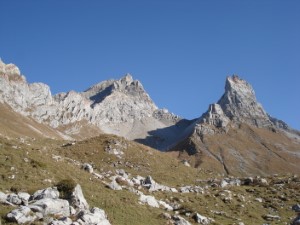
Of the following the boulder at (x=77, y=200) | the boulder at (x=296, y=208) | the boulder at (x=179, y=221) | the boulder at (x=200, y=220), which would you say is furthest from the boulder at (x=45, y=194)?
the boulder at (x=296, y=208)

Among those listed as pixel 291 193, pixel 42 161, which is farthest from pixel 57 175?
pixel 291 193

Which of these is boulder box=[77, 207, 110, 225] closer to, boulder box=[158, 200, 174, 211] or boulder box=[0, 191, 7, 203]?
boulder box=[0, 191, 7, 203]

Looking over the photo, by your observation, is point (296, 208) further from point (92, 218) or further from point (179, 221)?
point (92, 218)

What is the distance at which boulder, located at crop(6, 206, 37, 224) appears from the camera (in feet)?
71.2

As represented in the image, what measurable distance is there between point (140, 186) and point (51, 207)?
63.0 ft

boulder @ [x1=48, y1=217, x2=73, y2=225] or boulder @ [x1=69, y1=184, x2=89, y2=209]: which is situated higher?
boulder @ [x1=69, y1=184, x2=89, y2=209]

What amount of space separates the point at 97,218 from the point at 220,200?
25.3m

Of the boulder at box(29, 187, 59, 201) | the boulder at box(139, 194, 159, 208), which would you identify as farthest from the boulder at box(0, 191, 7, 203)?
the boulder at box(139, 194, 159, 208)

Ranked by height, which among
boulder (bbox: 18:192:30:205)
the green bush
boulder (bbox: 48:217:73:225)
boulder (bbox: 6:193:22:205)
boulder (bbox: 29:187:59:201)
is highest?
the green bush

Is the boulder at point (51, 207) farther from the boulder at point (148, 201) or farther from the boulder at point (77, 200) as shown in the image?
the boulder at point (148, 201)

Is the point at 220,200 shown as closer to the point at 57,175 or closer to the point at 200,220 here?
the point at 200,220

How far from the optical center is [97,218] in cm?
2425

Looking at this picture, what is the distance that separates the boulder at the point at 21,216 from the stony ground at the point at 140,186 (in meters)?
0.36

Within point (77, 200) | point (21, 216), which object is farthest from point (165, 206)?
point (21, 216)
